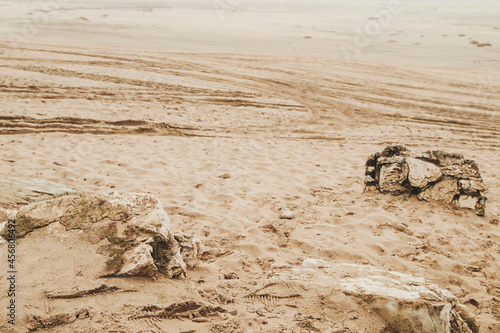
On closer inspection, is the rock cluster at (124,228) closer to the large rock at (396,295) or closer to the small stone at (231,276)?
the small stone at (231,276)

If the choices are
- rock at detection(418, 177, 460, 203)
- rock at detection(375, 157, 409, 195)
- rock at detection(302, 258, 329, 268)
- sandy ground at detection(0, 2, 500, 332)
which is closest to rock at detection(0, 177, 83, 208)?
sandy ground at detection(0, 2, 500, 332)

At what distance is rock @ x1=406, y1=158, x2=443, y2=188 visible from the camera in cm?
493

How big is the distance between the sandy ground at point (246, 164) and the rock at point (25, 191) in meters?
A: 0.81

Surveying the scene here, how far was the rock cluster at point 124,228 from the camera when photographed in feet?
8.48

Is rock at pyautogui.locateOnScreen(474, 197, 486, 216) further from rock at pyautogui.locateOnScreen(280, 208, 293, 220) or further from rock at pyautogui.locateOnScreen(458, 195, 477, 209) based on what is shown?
rock at pyautogui.locateOnScreen(280, 208, 293, 220)

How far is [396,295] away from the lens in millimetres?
2578

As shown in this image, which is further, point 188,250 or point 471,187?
point 471,187

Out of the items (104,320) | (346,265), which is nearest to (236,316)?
(104,320)

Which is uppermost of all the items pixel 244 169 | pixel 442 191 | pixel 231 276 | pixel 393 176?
pixel 393 176

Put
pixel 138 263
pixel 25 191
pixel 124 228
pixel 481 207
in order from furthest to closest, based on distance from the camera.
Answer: pixel 481 207 < pixel 25 191 < pixel 124 228 < pixel 138 263

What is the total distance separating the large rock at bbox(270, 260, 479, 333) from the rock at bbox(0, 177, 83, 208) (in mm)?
2552

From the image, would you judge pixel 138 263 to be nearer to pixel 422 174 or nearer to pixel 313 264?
pixel 313 264

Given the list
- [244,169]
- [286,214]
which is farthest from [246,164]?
[286,214]

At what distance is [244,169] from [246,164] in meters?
0.26
